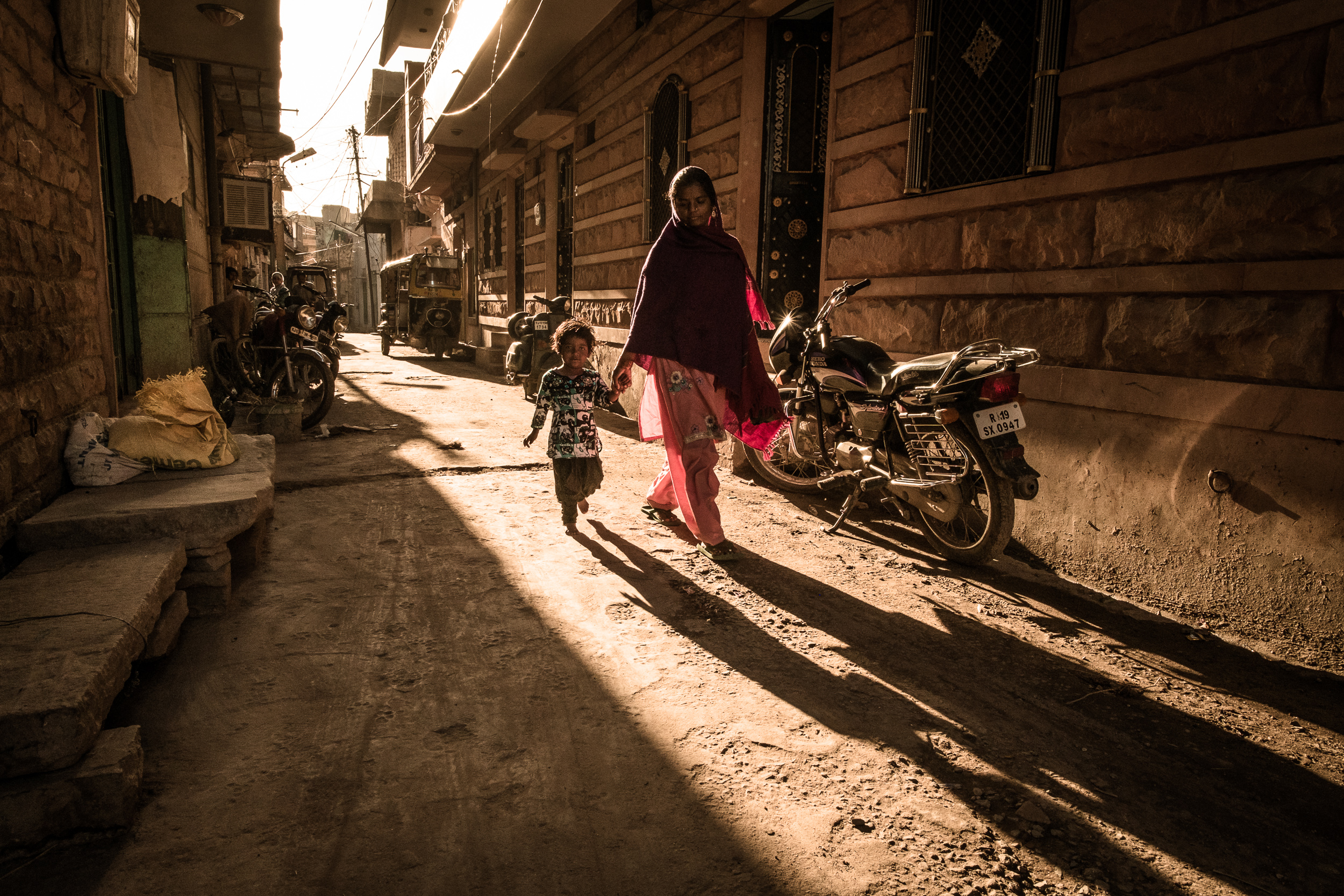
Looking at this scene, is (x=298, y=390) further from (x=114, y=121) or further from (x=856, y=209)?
(x=856, y=209)

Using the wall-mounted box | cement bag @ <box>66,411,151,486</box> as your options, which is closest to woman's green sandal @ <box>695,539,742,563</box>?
cement bag @ <box>66,411,151,486</box>

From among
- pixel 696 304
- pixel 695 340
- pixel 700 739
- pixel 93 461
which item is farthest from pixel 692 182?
pixel 93 461

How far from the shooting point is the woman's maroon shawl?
375 cm

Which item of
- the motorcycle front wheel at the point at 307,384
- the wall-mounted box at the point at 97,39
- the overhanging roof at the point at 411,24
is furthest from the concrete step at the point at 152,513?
the overhanging roof at the point at 411,24

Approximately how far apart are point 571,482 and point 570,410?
0.39 m

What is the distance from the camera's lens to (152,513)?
2.78 m

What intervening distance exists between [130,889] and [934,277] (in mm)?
4192

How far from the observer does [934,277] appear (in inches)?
A: 170

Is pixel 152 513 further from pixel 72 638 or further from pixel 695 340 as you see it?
pixel 695 340

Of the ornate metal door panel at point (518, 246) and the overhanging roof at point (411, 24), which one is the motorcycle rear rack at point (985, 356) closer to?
the ornate metal door panel at point (518, 246)

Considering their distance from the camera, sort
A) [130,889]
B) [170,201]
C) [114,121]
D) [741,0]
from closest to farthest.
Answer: [130,889] → [741,0] → [114,121] → [170,201]

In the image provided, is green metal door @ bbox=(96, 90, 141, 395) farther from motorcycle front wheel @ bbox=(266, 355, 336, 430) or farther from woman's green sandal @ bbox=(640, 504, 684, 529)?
woman's green sandal @ bbox=(640, 504, 684, 529)

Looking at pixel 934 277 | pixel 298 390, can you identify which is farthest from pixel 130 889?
pixel 298 390

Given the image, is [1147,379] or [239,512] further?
[1147,379]
